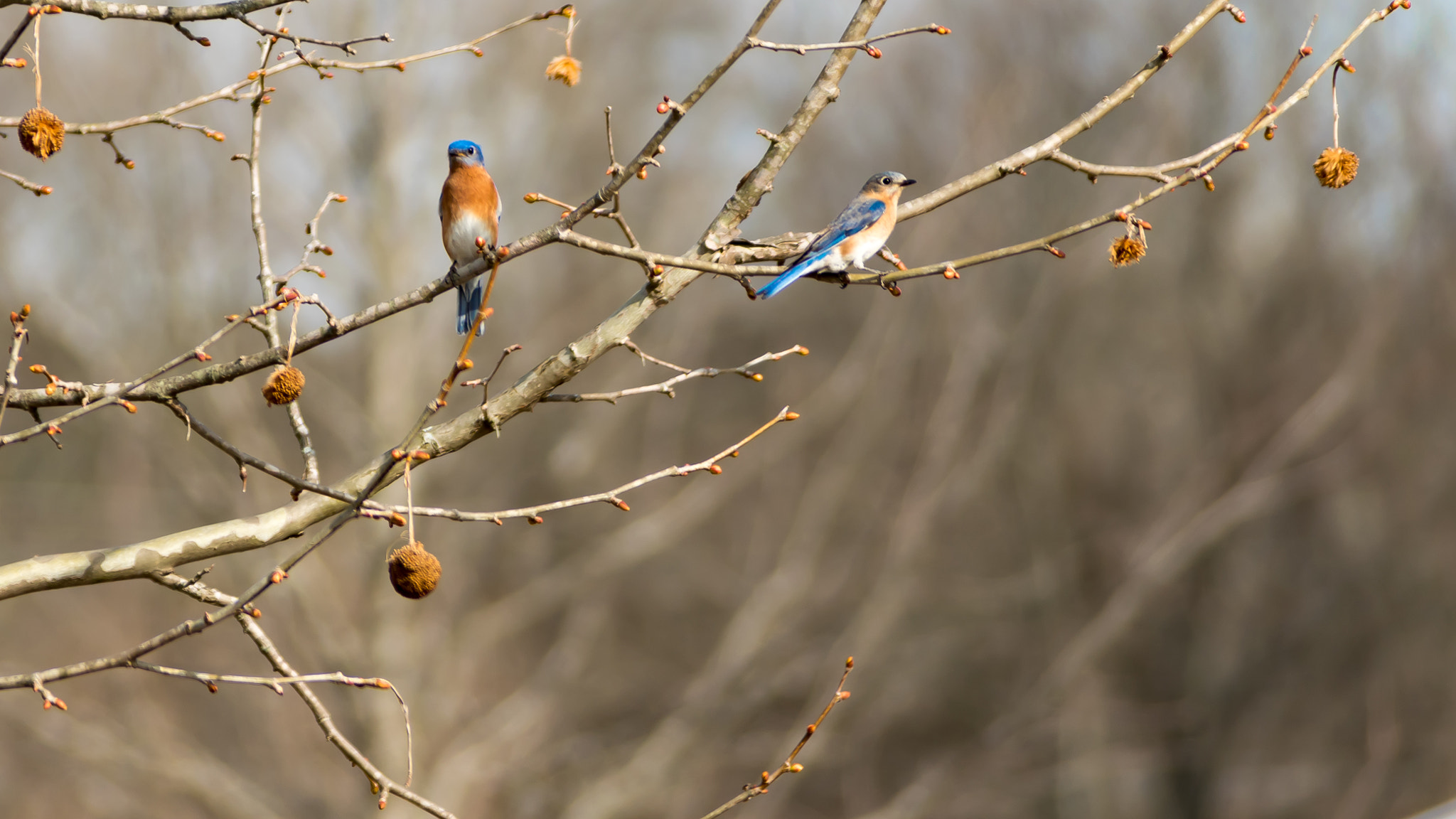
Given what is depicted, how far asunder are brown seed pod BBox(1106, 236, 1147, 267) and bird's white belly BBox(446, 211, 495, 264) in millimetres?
1865

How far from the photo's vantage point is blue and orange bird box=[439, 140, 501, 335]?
331cm

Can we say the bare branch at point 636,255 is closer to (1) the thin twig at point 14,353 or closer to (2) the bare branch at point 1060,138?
(2) the bare branch at point 1060,138

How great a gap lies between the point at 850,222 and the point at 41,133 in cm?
181

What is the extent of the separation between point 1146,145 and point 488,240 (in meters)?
10.9

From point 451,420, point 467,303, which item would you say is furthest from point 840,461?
point 451,420

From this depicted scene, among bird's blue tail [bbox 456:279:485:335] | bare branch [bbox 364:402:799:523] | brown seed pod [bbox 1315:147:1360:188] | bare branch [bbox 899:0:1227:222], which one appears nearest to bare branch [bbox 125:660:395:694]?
bare branch [bbox 364:402:799:523]

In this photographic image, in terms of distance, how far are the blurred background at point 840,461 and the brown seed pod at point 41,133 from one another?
22.9 feet

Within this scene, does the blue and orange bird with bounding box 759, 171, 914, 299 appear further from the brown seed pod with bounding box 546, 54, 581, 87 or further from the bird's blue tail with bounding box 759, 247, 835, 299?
the brown seed pod with bounding box 546, 54, 581, 87

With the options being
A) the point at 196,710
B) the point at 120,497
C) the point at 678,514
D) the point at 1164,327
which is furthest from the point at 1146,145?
the point at 196,710

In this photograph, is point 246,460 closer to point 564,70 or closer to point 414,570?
point 414,570

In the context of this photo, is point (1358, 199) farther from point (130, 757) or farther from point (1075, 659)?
point (130, 757)

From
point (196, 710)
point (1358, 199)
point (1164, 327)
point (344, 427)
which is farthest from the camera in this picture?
point (196, 710)

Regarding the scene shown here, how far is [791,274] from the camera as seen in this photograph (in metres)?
2.43

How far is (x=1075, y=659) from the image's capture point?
10969 mm
